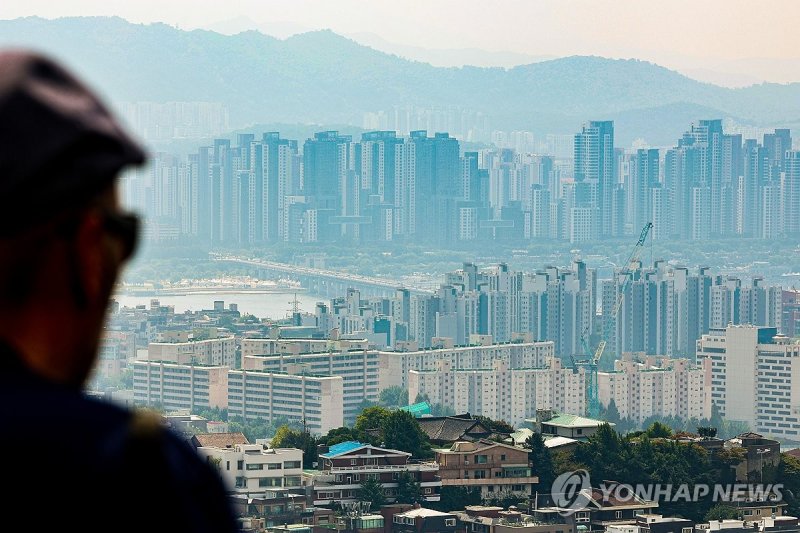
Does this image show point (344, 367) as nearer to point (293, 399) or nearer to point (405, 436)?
point (293, 399)

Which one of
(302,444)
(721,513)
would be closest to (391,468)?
(302,444)

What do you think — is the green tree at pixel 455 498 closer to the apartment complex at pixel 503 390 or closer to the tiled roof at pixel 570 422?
the tiled roof at pixel 570 422

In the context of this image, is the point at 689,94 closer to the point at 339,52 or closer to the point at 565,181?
the point at 339,52

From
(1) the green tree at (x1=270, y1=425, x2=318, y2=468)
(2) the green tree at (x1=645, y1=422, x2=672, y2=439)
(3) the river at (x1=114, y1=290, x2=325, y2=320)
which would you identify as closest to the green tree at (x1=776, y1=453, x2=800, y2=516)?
(2) the green tree at (x1=645, y1=422, x2=672, y2=439)

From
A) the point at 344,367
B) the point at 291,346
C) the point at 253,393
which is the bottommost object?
the point at 253,393

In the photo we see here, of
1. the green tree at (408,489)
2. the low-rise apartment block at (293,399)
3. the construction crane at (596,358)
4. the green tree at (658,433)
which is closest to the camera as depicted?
the green tree at (408,489)

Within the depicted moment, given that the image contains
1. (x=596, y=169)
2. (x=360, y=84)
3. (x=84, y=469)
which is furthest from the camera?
(x=360, y=84)

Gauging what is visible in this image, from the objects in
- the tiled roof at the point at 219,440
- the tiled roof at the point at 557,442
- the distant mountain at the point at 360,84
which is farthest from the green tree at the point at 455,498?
the distant mountain at the point at 360,84
